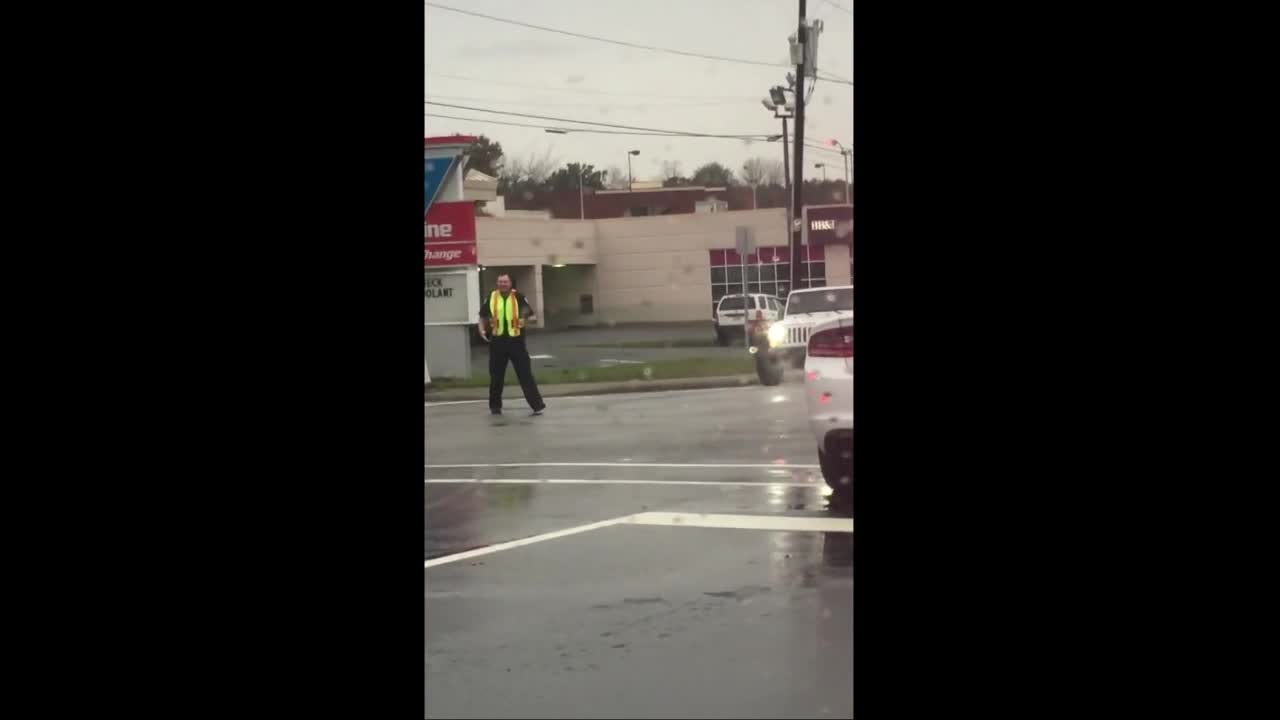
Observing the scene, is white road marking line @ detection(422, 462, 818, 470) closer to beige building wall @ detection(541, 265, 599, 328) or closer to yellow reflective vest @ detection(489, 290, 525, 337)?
yellow reflective vest @ detection(489, 290, 525, 337)

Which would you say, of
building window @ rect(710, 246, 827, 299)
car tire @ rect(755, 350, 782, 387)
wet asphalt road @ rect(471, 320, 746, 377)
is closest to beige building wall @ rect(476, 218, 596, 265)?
wet asphalt road @ rect(471, 320, 746, 377)

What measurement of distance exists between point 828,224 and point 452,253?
16772mm

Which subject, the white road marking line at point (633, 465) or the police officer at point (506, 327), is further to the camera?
the police officer at point (506, 327)

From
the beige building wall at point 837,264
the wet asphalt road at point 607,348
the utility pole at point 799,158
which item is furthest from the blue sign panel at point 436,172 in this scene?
the beige building wall at point 837,264

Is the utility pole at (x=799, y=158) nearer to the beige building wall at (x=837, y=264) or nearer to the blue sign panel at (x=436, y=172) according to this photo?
the blue sign panel at (x=436, y=172)

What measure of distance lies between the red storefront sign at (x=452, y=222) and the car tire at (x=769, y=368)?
4.46 meters

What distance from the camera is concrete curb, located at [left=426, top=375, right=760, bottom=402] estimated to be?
19.9m

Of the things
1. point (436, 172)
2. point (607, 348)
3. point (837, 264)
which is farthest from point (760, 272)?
point (436, 172)

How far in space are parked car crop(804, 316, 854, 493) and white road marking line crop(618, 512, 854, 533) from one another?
0.46 meters

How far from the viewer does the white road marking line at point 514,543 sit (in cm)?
704
